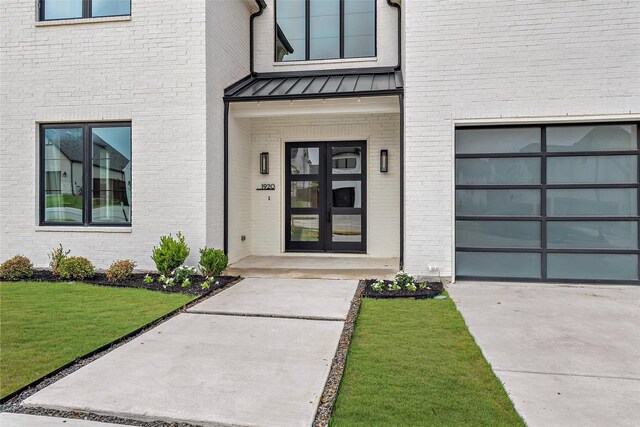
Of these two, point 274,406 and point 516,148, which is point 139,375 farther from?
point 516,148

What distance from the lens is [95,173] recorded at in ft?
24.1

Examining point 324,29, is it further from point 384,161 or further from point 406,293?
point 406,293

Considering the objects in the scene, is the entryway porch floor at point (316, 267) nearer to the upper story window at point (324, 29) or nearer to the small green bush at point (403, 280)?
the small green bush at point (403, 280)

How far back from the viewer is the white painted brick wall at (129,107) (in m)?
7.02

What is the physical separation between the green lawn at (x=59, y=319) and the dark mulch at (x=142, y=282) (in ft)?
0.66

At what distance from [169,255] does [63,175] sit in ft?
9.57

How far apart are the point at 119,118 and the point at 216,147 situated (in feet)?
5.87

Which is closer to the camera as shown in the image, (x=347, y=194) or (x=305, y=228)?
(x=347, y=194)

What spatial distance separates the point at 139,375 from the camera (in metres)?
3.13

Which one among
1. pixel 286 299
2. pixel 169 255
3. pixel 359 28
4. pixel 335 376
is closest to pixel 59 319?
pixel 169 255

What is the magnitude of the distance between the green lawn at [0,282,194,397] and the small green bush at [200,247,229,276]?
1.02 m

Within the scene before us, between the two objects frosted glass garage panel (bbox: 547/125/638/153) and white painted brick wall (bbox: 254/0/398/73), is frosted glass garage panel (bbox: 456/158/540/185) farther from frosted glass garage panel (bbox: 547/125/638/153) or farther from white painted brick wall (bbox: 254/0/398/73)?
white painted brick wall (bbox: 254/0/398/73)

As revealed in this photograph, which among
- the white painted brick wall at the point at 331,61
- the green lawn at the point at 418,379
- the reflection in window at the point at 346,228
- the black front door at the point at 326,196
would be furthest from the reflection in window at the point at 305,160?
the green lawn at the point at 418,379

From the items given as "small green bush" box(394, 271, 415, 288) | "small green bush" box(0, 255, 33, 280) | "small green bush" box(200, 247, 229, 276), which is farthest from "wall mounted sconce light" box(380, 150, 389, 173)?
"small green bush" box(0, 255, 33, 280)
